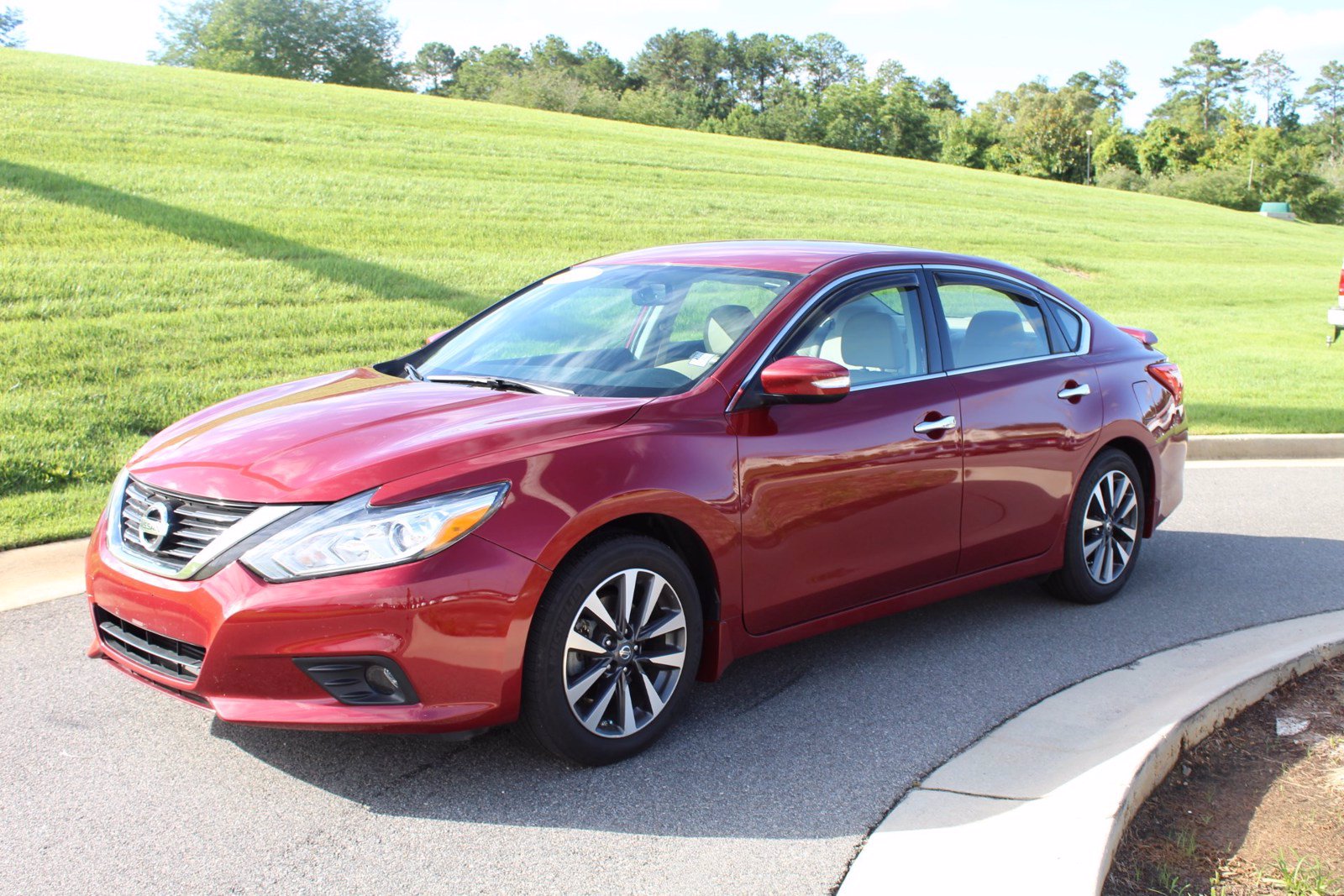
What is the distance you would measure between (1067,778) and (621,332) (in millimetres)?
2284

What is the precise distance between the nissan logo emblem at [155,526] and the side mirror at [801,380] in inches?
78.8

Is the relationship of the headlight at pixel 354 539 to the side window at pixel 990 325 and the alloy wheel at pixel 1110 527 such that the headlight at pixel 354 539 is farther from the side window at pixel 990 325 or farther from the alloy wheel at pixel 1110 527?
the alloy wheel at pixel 1110 527

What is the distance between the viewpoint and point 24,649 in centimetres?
497

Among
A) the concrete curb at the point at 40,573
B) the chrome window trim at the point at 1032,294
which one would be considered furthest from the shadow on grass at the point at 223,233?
the chrome window trim at the point at 1032,294

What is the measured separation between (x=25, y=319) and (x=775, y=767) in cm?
871

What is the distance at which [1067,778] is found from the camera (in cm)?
393

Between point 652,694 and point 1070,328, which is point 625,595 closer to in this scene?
point 652,694

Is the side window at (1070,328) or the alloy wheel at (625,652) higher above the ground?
the side window at (1070,328)

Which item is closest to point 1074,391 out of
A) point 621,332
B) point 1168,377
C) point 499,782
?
point 1168,377

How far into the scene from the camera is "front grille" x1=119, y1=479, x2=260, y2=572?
366cm

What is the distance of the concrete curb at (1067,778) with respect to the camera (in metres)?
3.32

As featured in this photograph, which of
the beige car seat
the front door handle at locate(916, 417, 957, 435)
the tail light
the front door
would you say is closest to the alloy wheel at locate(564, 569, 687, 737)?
the front door

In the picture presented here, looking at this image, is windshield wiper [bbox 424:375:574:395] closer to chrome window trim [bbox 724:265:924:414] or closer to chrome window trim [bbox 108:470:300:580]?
chrome window trim [bbox 724:265:924:414]

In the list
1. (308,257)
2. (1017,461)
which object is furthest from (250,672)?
(308,257)
